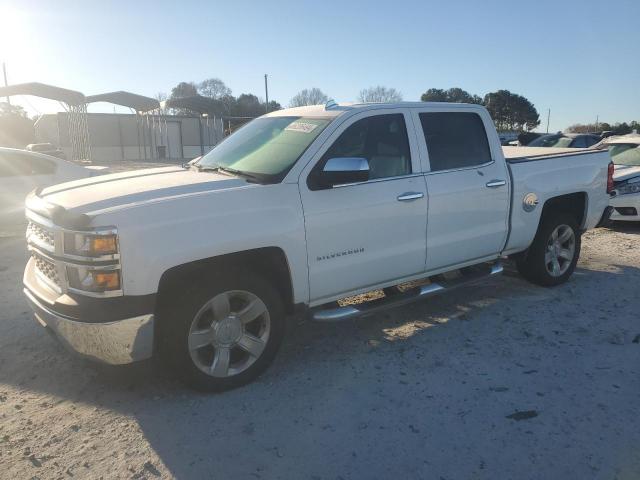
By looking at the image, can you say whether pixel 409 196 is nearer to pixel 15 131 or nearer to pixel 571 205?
pixel 571 205

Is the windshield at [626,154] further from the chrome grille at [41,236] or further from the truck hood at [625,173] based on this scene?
the chrome grille at [41,236]

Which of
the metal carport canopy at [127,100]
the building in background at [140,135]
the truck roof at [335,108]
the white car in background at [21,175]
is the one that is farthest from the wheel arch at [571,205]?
the building in background at [140,135]

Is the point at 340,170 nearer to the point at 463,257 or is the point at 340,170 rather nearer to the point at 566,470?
the point at 463,257

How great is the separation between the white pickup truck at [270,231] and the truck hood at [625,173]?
4205mm

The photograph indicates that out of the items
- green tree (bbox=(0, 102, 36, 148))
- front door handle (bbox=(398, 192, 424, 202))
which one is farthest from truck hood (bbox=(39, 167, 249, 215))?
green tree (bbox=(0, 102, 36, 148))

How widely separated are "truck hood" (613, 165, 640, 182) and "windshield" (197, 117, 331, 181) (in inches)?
257

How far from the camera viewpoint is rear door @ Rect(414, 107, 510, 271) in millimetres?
4289

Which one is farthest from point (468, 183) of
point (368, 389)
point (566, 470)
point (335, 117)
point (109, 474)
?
point (109, 474)

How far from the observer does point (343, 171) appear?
353 centimetres

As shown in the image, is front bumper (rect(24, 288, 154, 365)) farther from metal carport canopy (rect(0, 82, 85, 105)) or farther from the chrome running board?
metal carport canopy (rect(0, 82, 85, 105))

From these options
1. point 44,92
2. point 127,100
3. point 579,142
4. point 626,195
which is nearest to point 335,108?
point 626,195

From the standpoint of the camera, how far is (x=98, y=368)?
3.79 metres

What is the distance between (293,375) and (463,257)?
6.27 feet

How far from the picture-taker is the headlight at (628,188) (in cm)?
831
